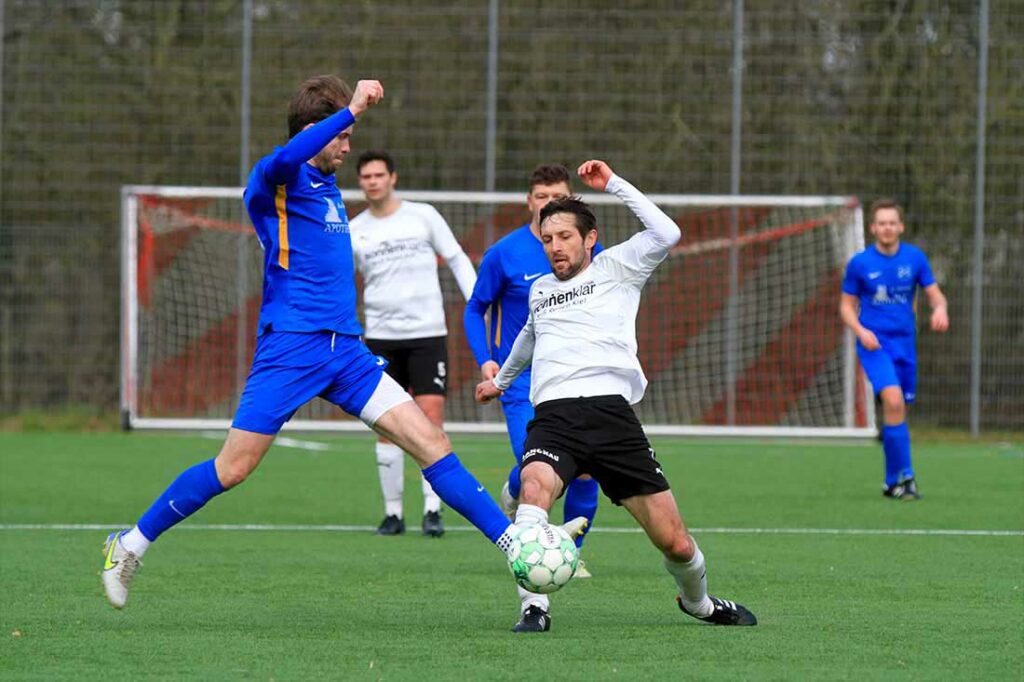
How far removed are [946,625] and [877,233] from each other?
6239 mm

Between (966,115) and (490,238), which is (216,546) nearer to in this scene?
(490,238)

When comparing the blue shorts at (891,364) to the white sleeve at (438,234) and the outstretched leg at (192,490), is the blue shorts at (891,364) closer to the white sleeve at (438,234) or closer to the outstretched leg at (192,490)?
the white sleeve at (438,234)

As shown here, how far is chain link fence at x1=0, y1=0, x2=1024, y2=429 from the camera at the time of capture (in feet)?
62.6

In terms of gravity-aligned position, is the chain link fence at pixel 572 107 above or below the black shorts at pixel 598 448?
above

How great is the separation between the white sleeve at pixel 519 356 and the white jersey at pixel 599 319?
39 mm

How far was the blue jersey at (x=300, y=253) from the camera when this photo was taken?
6832 millimetres

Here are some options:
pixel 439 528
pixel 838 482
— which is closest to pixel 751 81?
pixel 838 482

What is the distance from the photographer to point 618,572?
331 inches

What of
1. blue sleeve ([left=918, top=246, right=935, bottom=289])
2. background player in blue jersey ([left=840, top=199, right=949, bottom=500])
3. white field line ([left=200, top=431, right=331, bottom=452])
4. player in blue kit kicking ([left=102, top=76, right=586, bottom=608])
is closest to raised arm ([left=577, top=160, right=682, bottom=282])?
player in blue kit kicking ([left=102, top=76, right=586, bottom=608])

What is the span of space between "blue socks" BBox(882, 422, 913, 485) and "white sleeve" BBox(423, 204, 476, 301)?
11.4 ft

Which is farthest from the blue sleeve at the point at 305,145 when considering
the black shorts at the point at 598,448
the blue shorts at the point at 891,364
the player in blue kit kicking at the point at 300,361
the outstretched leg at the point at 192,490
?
the blue shorts at the point at 891,364

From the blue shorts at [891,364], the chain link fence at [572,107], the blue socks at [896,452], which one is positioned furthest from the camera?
the chain link fence at [572,107]

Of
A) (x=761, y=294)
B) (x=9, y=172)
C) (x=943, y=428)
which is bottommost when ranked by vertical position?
(x=943, y=428)

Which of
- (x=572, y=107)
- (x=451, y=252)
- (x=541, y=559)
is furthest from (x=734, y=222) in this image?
(x=541, y=559)
